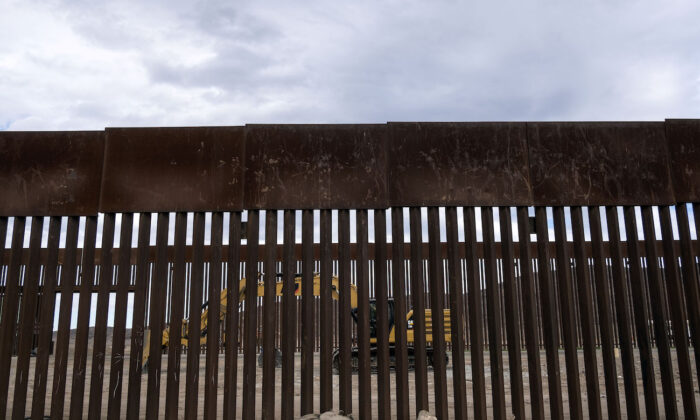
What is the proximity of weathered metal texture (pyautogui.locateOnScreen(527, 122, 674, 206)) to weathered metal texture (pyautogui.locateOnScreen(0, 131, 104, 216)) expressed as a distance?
11.4 feet

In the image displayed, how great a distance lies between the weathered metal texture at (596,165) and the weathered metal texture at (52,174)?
3.46m

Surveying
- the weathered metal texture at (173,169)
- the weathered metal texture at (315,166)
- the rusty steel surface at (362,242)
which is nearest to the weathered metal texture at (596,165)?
the rusty steel surface at (362,242)

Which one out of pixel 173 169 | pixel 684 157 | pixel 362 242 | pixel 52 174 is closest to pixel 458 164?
pixel 362 242

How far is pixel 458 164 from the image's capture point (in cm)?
450

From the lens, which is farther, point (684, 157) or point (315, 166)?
point (684, 157)

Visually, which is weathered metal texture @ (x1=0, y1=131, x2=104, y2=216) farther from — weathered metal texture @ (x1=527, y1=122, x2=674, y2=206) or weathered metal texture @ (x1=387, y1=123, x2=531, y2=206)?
weathered metal texture @ (x1=527, y1=122, x2=674, y2=206)

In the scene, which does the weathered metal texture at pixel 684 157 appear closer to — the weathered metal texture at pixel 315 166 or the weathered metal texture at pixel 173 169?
the weathered metal texture at pixel 315 166

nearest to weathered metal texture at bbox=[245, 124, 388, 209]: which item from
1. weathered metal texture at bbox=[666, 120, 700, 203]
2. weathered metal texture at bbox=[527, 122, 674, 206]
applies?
weathered metal texture at bbox=[527, 122, 674, 206]

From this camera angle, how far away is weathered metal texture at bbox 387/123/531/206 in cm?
446

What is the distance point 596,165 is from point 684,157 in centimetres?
73

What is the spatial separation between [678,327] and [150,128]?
14.4 feet

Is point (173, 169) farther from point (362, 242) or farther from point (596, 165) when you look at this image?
point (596, 165)

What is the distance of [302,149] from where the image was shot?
450cm

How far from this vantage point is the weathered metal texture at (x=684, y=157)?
4.58 metres
